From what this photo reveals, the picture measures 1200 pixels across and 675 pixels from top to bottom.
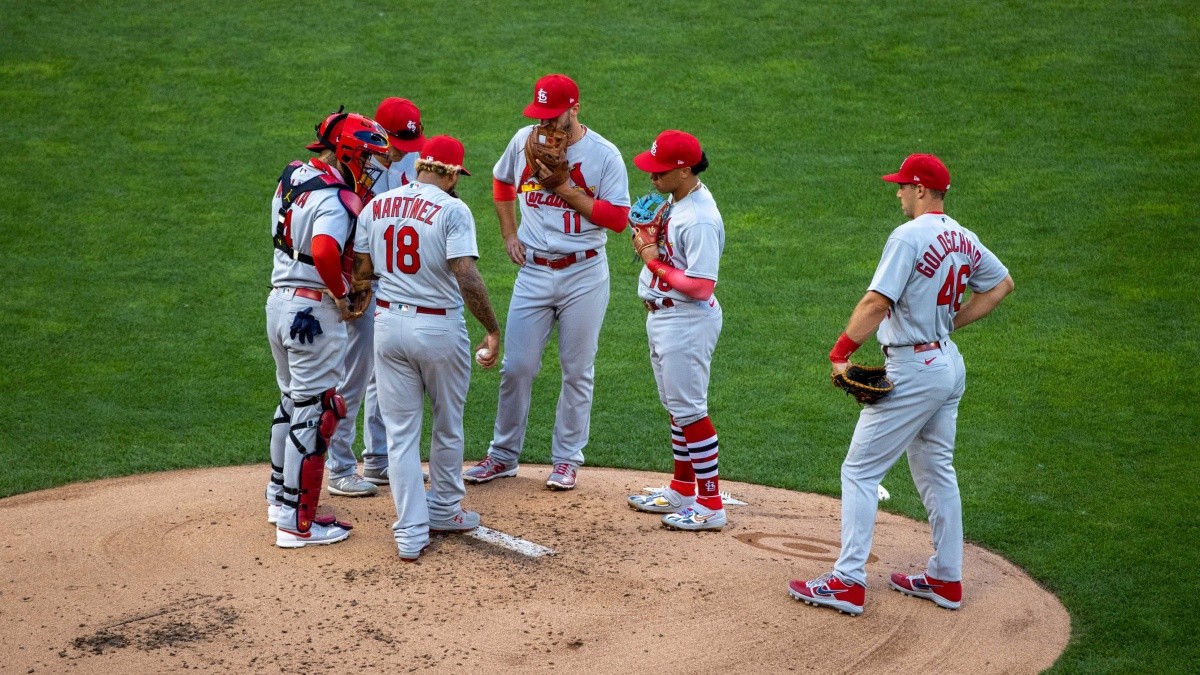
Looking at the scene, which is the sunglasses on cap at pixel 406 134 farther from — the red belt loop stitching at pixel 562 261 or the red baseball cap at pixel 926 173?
the red baseball cap at pixel 926 173

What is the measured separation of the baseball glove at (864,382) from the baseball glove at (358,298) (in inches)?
89.5

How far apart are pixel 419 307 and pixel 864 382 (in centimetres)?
200

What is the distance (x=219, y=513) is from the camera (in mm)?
6117

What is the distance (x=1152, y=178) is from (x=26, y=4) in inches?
527

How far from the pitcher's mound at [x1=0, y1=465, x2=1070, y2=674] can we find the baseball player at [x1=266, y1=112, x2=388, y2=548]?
245 mm

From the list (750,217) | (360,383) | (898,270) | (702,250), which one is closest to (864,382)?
(898,270)

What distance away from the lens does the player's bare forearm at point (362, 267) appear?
5.71 meters

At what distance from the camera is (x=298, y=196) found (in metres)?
5.63

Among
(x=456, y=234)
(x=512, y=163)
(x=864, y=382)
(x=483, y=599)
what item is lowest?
(x=483, y=599)

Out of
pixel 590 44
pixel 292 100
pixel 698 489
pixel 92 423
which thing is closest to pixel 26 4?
pixel 292 100

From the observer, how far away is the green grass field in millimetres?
7230

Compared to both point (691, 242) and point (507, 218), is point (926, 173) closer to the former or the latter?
point (691, 242)

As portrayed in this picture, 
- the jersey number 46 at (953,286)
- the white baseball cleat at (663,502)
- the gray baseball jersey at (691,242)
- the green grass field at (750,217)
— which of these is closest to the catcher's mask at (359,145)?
the gray baseball jersey at (691,242)

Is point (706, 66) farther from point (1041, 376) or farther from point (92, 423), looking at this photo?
point (92, 423)
